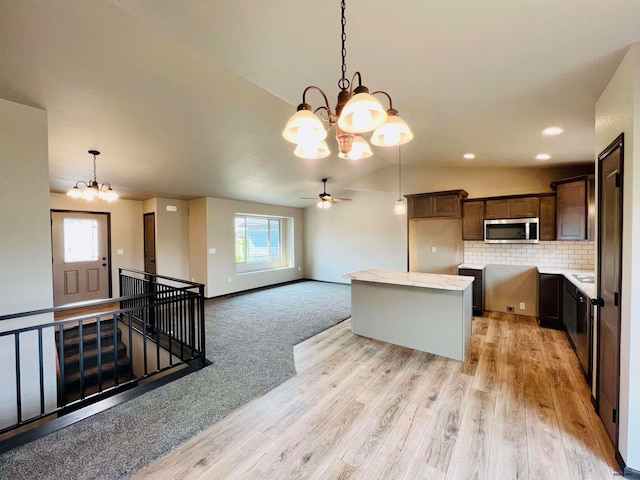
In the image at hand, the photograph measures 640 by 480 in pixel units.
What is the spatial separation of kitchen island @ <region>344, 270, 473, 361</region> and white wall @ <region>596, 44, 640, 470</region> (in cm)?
137

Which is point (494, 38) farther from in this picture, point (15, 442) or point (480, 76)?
point (15, 442)

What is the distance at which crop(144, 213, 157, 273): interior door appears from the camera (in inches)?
256

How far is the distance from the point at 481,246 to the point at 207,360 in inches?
198

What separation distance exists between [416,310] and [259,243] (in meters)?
5.76

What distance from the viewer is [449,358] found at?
130 inches

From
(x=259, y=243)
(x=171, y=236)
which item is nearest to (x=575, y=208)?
(x=259, y=243)

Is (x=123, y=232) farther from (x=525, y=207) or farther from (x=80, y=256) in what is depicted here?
(x=525, y=207)

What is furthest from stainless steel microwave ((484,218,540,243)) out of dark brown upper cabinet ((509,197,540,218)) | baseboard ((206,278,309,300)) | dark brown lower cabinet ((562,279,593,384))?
baseboard ((206,278,309,300))

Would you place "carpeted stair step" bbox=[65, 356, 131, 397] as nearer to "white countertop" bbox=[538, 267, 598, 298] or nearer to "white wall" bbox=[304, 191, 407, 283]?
"white wall" bbox=[304, 191, 407, 283]

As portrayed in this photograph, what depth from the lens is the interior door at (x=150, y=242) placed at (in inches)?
256

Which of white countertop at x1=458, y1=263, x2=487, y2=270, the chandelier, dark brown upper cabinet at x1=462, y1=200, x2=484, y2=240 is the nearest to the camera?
the chandelier

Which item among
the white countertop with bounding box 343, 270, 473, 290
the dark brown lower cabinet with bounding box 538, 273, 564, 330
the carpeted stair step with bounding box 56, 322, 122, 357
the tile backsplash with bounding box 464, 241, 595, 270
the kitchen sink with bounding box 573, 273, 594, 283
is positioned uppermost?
the tile backsplash with bounding box 464, 241, 595, 270

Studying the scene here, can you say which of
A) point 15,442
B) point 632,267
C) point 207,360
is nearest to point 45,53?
point 15,442

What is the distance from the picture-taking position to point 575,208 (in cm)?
414
